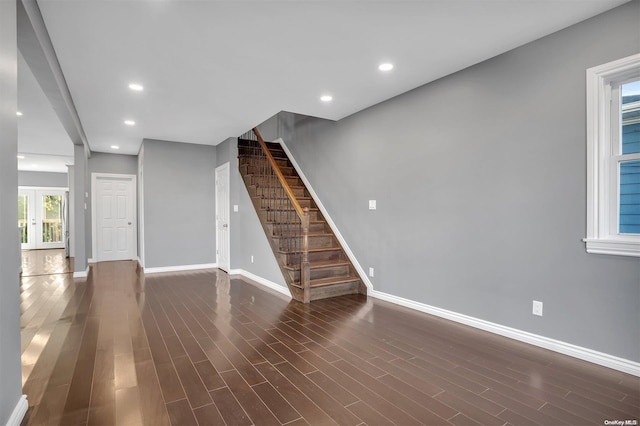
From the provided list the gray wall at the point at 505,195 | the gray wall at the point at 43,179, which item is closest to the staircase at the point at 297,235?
the gray wall at the point at 505,195

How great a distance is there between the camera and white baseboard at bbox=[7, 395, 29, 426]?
67.7 inches

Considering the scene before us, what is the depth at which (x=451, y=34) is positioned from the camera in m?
2.73

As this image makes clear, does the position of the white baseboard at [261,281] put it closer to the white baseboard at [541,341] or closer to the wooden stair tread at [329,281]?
the wooden stair tread at [329,281]

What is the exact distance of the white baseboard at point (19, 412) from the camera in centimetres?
172

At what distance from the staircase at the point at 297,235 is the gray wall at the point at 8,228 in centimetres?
294

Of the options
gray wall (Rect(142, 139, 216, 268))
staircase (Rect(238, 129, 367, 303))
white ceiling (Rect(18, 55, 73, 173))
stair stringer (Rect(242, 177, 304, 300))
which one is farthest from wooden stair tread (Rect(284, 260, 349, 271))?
white ceiling (Rect(18, 55, 73, 173))

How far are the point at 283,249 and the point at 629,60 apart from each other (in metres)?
4.17

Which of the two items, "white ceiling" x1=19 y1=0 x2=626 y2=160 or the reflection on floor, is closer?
"white ceiling" x1=19 y1=0 x2=626 y2=160

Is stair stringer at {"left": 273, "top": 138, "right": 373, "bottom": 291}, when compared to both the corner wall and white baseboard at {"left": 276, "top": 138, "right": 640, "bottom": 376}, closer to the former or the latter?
white baseboard at {"left": 276, "top": 138, "right": 640, "bottom": 376}

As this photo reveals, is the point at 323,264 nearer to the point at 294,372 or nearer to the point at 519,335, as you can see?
the point at 294,372

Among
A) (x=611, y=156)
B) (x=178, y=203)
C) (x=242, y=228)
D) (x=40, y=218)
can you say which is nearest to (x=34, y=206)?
(x=40, y=218)

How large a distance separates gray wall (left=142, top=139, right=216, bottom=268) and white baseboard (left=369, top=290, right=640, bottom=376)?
470 centimetres

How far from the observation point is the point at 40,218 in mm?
10992

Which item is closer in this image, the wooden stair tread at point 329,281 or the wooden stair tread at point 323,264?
the wooden stair tread at point 329,281
